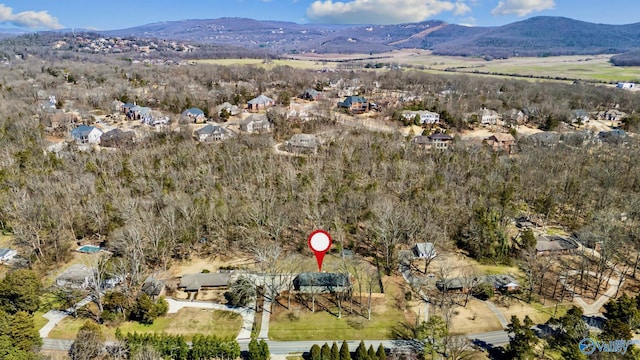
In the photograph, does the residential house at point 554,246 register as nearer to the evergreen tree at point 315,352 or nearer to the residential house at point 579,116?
the evergreen tree at point 315,352

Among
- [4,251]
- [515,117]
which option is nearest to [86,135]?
[4,251]

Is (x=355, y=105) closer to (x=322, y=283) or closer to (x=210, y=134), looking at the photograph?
(x=210, y=134)

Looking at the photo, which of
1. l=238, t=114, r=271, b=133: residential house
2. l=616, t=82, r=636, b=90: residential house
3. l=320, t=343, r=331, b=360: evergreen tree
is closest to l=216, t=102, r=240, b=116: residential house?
l=238, t=114, r=271, b=133: residential house

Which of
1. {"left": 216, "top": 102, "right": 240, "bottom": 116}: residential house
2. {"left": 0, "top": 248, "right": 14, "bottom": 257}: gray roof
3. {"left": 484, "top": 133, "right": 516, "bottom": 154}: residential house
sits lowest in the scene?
{"left": 0, "top": 248, "right": 14, "bottom": 257}: gray roof

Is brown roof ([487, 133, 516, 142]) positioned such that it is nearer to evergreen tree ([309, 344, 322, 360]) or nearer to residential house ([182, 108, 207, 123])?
evergreen tree ([309, 344, 322, 360])

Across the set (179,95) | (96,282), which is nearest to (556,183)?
(96,282)
